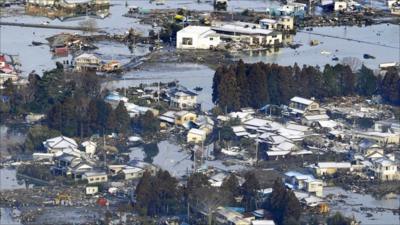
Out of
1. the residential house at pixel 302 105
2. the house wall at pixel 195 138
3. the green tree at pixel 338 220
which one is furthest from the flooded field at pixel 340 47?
the green tree at pixel 338 220

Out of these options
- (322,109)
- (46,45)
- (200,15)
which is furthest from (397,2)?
(322,109)

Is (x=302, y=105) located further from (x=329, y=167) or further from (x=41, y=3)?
(x=41, y=3)

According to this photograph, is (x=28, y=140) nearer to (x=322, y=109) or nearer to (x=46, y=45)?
(x=322, y=109)

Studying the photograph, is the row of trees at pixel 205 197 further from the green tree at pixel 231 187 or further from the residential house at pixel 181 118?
the residential house at pixel 181 118

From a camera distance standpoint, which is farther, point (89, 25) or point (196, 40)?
point (89, 25)

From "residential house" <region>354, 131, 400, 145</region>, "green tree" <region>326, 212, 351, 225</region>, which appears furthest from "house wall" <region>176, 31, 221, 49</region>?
"green tree" <region>326, 212, 351, 225</region>

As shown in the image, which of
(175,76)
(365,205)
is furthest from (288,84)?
(365,205)
